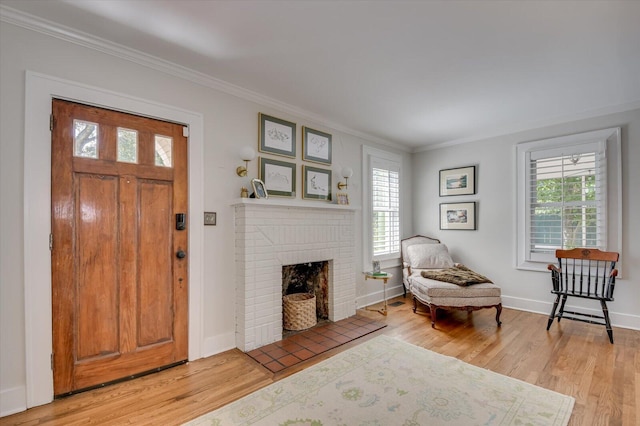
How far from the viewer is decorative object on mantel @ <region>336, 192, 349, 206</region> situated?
12.9 feet

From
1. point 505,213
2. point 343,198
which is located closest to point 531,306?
point 505,213

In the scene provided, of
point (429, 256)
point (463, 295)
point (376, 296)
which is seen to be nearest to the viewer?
point (463, 295)

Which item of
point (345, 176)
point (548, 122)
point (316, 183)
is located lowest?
point (316, 183)

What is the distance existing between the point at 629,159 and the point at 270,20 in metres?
4.18

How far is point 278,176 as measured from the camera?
3309 millimetres

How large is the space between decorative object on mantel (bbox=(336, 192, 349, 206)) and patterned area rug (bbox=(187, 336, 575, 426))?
201 centimetres

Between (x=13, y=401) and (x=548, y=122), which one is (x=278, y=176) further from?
(x=548, y=122)

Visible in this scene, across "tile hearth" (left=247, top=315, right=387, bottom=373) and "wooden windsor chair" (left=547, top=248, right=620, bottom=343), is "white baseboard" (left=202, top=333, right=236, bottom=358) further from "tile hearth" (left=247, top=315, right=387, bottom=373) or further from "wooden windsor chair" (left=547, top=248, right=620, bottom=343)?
"wooden windsor chair" (left=547, top=248, right=620, bottom=343)

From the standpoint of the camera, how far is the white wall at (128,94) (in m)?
1.89

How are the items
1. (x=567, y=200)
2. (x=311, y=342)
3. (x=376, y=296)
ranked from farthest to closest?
(x=376, y=296) → (x=567, y=200) → (x=311, y=342)

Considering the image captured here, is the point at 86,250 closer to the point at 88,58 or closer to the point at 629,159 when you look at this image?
the point at 88,58

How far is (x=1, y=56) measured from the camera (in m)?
1.88

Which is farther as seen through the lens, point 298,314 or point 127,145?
point 298,314

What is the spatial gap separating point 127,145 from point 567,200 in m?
4.95
